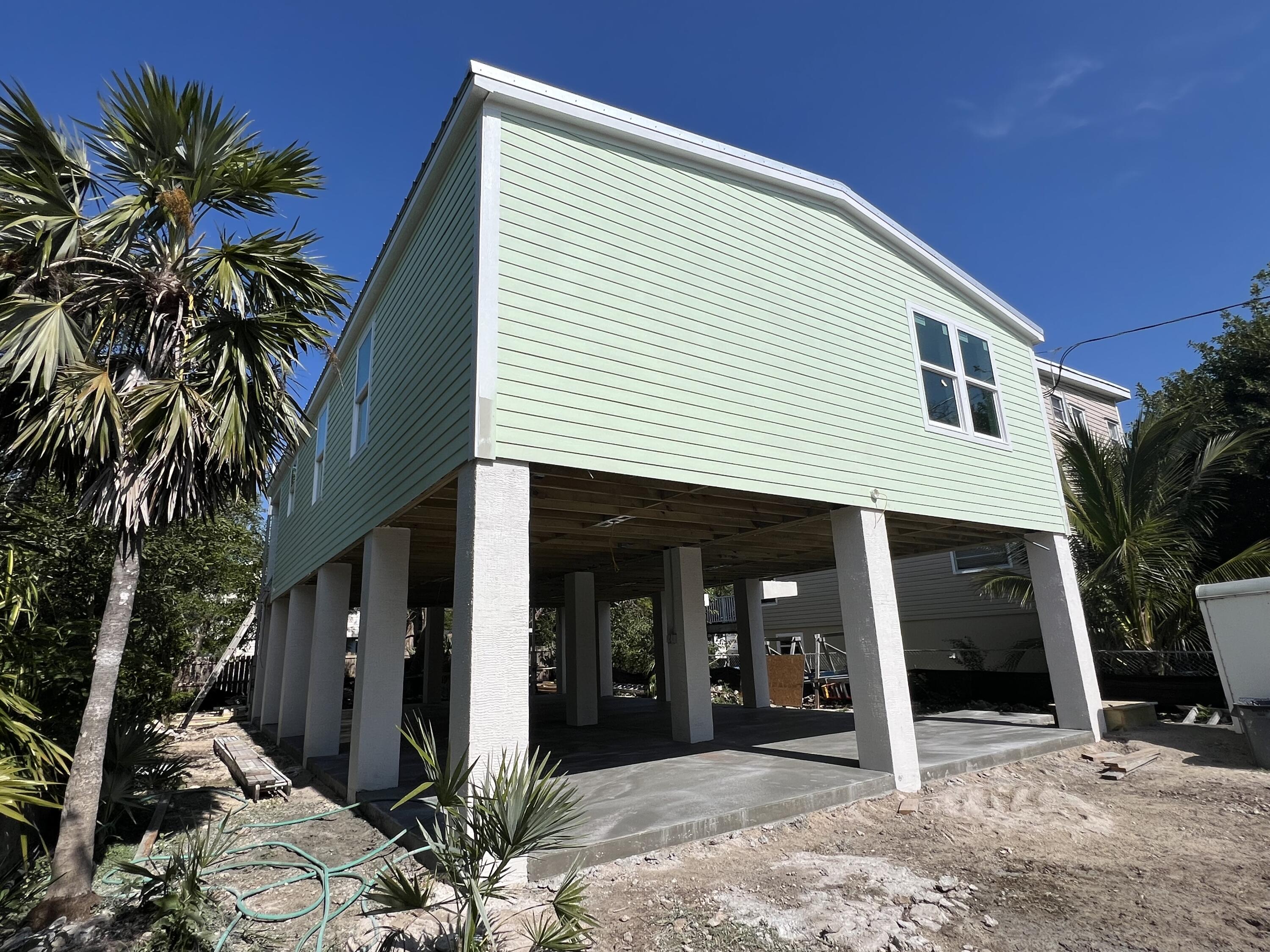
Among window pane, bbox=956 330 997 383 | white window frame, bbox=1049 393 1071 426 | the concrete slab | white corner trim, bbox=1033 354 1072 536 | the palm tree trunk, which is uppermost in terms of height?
white window frame, bbox=1049 393 1071 426

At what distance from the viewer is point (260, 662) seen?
16.7 m

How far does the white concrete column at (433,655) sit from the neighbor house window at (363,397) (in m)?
10.1

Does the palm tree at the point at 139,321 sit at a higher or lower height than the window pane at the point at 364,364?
lower

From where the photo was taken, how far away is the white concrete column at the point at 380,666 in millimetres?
6711

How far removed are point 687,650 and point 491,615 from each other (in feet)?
17.6

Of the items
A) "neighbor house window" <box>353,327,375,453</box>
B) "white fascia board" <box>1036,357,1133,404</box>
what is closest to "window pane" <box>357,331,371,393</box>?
"neighbor house window" <box>353,327,375,453</box>

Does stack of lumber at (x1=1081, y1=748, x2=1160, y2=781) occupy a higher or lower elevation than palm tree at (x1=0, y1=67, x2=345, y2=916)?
lower

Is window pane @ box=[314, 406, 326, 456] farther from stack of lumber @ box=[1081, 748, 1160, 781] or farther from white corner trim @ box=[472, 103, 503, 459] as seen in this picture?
stack of lumber @ box=[1081, 748, 1160, 781]

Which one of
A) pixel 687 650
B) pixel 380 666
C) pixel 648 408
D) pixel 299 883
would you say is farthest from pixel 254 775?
pixel 648 408

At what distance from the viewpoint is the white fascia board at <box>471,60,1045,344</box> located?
5566mm

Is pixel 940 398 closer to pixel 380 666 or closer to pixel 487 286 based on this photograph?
pixel 487 286

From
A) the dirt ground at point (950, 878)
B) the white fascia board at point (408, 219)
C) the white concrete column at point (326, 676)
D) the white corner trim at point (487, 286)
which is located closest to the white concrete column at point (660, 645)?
the white concrete column at point (326, 676)

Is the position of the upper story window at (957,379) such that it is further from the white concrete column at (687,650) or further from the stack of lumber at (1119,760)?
the stack of lumber at (1119,760)

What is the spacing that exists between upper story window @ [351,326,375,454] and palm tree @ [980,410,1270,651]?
12455mm
